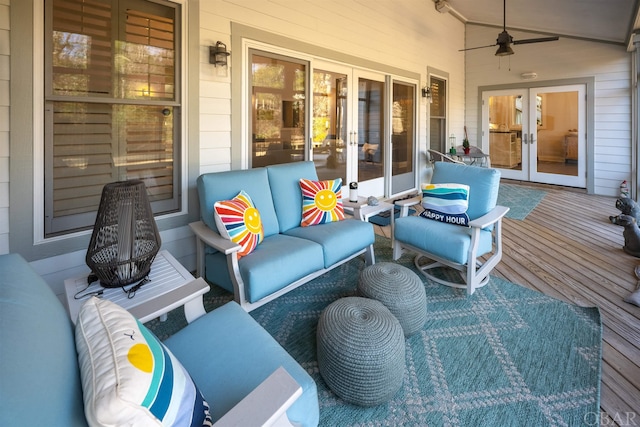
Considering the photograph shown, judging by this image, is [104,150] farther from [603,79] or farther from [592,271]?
[603,79]

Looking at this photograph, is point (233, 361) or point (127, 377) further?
point (233, 361)

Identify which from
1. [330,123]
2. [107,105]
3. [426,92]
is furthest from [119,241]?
[426,92]

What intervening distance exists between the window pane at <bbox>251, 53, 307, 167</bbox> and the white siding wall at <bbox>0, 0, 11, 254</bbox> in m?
1.91

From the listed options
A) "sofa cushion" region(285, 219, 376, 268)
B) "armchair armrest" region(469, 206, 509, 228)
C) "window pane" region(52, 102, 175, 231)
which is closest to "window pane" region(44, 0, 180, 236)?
"window pane" region(52, 102, 175, 231)

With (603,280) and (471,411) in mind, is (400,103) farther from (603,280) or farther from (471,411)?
(471,411)

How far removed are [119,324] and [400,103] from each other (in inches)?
233

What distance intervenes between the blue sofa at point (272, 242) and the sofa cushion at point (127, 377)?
3.91 feet

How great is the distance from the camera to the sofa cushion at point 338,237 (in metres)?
2.62

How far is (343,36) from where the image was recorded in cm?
454

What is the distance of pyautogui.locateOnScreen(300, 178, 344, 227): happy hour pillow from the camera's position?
3.02 meters

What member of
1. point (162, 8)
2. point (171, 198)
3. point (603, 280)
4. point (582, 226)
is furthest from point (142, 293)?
point (582, 226)

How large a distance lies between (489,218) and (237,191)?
6.67 ft

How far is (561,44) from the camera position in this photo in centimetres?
668

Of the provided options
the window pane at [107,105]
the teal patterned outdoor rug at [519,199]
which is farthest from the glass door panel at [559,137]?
the window pane at [107,105]
